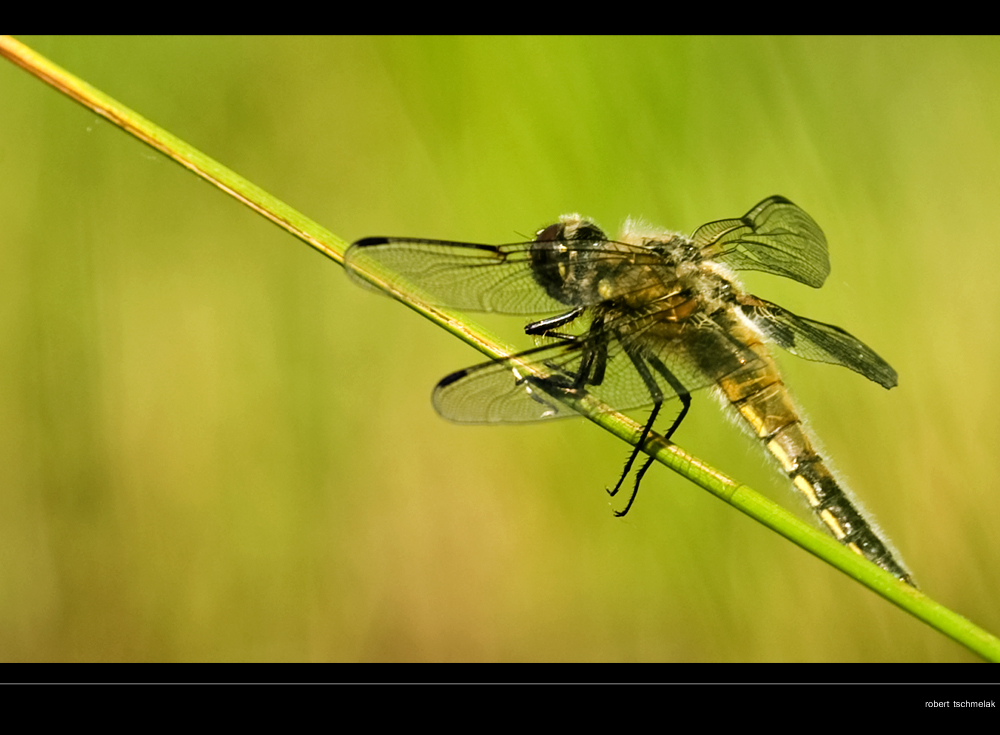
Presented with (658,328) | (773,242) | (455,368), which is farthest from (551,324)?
(455,368)

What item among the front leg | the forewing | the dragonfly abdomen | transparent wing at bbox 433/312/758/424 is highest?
the forewing

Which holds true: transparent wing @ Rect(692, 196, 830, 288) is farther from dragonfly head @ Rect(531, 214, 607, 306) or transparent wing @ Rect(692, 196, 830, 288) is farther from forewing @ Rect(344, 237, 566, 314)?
forewing @ Rect(344, 237, 566, 314)

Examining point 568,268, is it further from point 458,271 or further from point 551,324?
point 458,271

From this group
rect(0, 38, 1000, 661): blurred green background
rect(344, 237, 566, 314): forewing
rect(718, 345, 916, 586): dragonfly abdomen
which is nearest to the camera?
rect(344, 237, 566, 314): forewing

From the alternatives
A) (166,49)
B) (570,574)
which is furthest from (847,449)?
(166,49)

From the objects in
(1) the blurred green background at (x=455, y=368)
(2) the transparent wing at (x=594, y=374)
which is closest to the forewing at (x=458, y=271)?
(2) the transparent wing at (x=594, y=374)

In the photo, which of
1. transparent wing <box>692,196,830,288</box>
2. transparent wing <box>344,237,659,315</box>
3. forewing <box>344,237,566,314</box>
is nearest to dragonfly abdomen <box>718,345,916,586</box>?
transparent wing <box>692,196,830,288</box>

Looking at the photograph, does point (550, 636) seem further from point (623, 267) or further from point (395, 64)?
point (395, 64)
